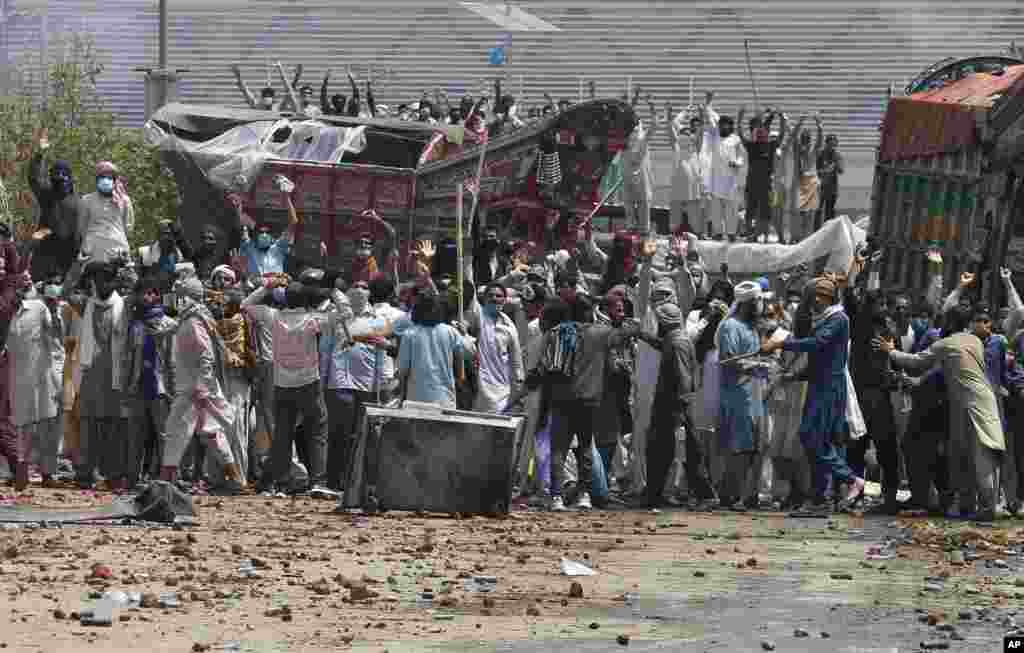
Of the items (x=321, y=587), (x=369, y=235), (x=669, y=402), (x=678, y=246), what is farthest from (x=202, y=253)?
(x=321, y=587)

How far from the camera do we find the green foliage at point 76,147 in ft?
127

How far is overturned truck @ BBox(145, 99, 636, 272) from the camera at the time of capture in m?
30.5

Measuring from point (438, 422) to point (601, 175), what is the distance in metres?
13.8

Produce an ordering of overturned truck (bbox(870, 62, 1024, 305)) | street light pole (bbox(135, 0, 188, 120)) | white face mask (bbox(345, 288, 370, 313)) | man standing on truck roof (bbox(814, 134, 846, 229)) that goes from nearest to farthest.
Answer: white face mask (bbox(345, 288, 370, 313)) → overturned truck (bbox(870, 62, 1024, 305)) → man standing on truck roof (bbox(814, 134, 846, 229)) → street light pole (bbox(135, 0, 188, 120))

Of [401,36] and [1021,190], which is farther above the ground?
[401,36]

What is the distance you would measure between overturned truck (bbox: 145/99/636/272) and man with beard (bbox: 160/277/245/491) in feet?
34.3

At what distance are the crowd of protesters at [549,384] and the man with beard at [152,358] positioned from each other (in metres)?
0.02

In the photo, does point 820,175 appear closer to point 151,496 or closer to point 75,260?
point 75,260

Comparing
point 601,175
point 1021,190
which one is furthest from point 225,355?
point 601,175

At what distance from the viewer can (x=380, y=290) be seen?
2016cm

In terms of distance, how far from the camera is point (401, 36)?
5266 cm

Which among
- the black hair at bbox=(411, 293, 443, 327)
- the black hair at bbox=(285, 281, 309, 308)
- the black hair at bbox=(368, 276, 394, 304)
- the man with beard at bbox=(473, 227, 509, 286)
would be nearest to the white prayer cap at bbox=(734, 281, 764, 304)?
the black hair at bbox=(411, 293, 443, 327)

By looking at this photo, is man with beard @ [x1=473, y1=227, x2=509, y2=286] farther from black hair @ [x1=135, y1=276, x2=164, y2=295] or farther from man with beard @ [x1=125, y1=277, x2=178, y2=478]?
man with beard @ [x1=125, y1=277, x2=178, y2=478]

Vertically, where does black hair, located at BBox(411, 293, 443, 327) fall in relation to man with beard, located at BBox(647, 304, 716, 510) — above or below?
above
